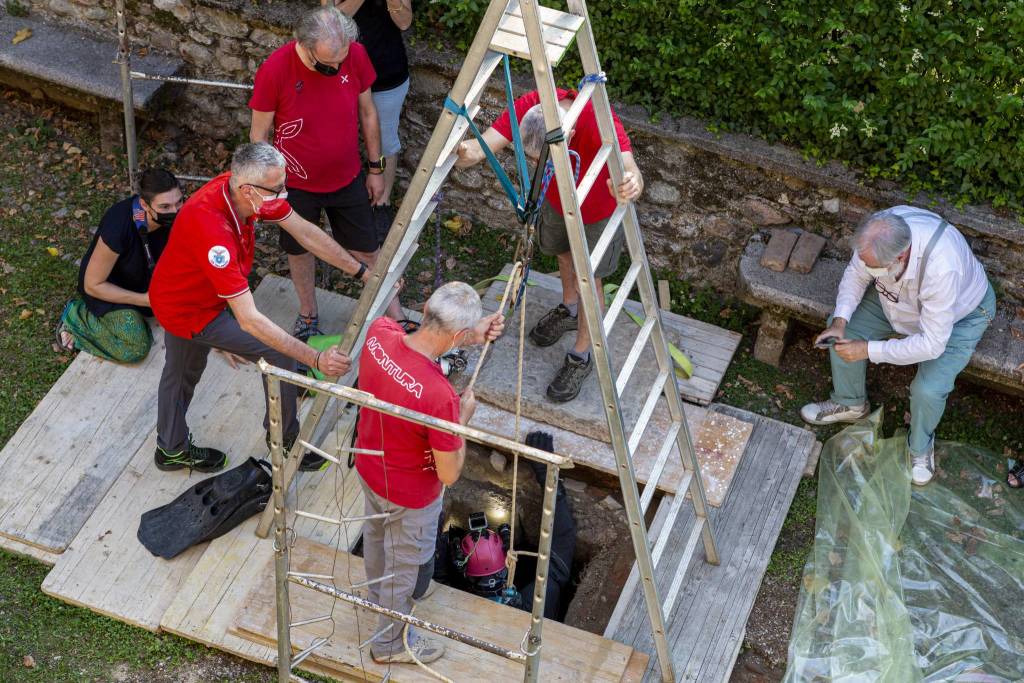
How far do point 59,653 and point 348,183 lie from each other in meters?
2.70

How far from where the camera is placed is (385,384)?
4.03 metres

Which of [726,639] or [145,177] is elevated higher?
[145,177]

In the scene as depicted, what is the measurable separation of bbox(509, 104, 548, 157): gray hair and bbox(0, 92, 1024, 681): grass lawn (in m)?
2.31

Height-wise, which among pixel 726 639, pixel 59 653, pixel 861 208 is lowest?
pixel 59 653

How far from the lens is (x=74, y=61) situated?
23.7 feet

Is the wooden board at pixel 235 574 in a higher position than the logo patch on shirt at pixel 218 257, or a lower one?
lower

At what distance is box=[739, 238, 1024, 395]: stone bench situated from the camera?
568 cm

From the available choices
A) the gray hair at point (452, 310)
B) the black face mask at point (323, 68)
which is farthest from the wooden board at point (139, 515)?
the gray hair at point (452, 310)

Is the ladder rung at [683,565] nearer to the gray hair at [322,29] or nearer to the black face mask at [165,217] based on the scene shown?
the gray hair at [322,29]

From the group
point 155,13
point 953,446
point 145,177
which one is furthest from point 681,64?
point 155,13

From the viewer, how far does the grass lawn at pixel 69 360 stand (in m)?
4.92

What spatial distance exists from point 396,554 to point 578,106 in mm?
1976

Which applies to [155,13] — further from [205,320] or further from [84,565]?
[84,565]

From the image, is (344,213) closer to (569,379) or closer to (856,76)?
(569,379)
